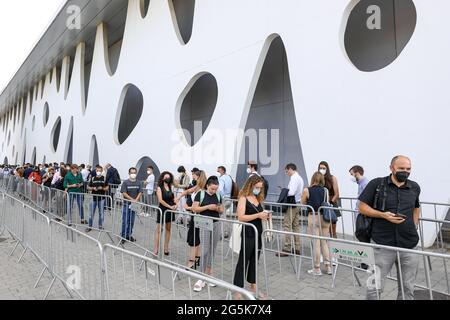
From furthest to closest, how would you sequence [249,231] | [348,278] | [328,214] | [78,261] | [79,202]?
[79,202]
[328,214]
[249,231]
[78,261]
[348,278]

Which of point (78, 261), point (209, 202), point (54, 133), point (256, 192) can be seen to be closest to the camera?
point (78, 261)

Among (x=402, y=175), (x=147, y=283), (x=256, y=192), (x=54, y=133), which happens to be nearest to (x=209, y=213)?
(x=256, y=192)

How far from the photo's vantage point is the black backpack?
329cm

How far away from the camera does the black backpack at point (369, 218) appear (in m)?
3.29

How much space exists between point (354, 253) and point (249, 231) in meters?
1.32

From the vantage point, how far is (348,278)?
366 cm

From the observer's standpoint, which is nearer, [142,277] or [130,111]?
[142,277]

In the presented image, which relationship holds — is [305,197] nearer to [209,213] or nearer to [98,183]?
[209,213]

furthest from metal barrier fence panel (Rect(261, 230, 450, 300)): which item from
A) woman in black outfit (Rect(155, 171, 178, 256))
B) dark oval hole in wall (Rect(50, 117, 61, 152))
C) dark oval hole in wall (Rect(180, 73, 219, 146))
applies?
dark oval hole in wall (Rect(50, 117, 61, 152))

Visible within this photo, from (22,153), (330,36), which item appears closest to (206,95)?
(330,36)

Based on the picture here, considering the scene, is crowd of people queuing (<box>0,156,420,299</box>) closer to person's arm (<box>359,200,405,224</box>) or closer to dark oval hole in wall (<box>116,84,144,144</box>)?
person's arm (<box>359,200,405,224</box>)

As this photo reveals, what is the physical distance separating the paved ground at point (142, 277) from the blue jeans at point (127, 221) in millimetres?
164

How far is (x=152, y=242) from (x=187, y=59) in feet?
25.6

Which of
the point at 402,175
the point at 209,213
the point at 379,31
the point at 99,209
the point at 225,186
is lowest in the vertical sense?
the point at 99,209
